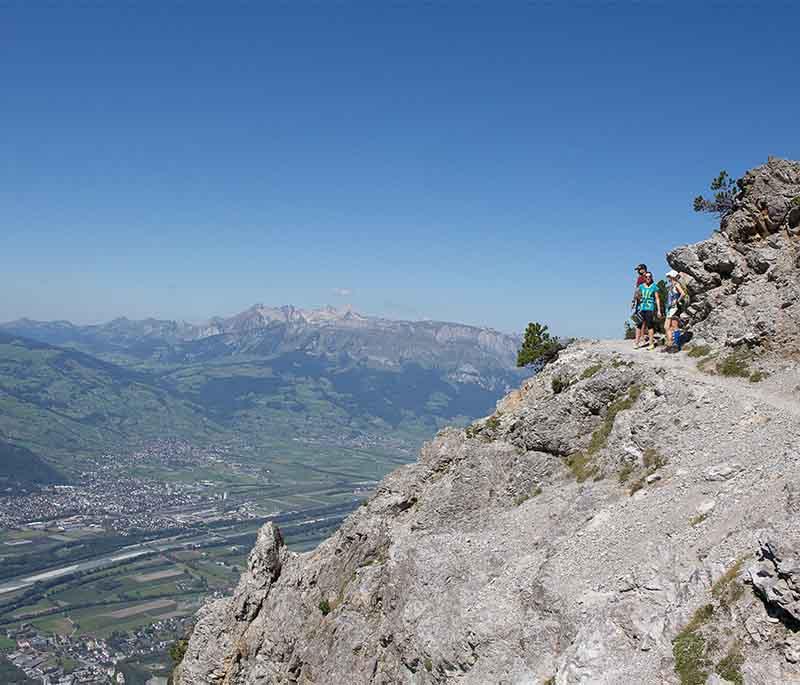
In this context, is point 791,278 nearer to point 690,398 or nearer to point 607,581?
point 690,398

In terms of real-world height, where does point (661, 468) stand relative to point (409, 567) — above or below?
above

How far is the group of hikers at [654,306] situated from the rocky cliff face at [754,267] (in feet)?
3.53

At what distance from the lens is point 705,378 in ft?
103

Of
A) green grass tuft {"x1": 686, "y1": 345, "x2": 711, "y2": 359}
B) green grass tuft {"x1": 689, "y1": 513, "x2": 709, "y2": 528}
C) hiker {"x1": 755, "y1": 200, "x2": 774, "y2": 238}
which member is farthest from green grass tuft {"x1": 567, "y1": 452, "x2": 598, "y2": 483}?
hiker {"x1": 755, "y1": 200, "x2": 774, "y2": 238}

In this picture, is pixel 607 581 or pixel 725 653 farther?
pixel 607 581

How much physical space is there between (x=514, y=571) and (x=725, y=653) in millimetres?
11690

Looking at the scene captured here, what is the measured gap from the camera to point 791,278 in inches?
1339

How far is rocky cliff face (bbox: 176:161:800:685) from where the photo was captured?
17266mm

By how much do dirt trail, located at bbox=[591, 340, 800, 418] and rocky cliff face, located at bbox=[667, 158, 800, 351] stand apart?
2802 mm

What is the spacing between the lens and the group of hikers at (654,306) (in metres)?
39.2

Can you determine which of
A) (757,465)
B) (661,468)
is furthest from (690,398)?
(757,465)

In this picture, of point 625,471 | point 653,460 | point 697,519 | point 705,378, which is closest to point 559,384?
point 705,378

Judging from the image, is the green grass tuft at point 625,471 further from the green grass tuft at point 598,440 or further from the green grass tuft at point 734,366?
the green grass tuft at point 734,366

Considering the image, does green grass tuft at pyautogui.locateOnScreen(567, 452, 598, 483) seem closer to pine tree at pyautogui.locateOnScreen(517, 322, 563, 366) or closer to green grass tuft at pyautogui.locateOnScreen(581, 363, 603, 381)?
green grass tuft at pyautogui.locateOnScreen(581, 363, 603, 381)
